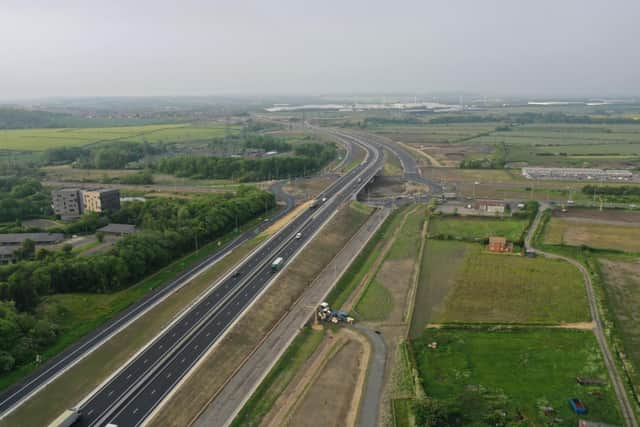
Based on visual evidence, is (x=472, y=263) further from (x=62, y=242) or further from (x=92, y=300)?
(x=62, y=242)

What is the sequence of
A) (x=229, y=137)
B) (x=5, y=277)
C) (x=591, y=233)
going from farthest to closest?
1. (x=229, y=137)
2. (x=591, y=233)
3. (x=5, y=277)

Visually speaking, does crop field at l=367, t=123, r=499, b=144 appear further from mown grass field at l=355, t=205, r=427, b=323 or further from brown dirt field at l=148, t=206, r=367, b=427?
brown dirt field at l=148, t=206, r=367, b=427

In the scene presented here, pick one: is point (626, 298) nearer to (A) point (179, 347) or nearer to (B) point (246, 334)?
(B) point (246, 334)

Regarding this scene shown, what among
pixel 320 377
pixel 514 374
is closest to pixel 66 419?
pixel 320 377

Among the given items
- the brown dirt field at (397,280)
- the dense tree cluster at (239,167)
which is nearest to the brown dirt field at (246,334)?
the brown dirt field at (397,280)

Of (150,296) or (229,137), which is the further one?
(229,137)

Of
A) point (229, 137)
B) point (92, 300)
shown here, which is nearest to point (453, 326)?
point (92, 300)

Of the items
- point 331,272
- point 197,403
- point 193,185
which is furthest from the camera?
point 193,185
